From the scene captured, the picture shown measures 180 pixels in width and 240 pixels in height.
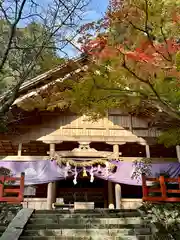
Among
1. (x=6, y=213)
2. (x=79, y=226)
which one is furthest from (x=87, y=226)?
(x=6, y=213)

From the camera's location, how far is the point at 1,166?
40.7 ft

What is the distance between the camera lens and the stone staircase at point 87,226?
7.44m

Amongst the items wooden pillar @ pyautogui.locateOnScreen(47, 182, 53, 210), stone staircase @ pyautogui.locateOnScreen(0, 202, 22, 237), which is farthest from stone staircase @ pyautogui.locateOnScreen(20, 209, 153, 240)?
wooden pillar @ pyautogui.locateOnScreen(47, 182, 53, 210)

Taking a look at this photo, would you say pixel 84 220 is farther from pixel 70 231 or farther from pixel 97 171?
pixel 97 171

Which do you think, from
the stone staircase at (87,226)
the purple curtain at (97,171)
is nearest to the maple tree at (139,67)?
the stone staircase at (87,226)

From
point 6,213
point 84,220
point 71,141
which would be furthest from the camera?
point 71,141

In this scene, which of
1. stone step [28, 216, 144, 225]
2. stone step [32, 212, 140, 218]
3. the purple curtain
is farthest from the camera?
the purple curtain

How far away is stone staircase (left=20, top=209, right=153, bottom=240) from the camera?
7438 millimetres

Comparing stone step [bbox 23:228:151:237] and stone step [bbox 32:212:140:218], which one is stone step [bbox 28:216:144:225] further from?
stone step [bbox 23:228:151:237]

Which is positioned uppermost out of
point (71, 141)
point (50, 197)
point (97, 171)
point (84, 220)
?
point (71, 141)

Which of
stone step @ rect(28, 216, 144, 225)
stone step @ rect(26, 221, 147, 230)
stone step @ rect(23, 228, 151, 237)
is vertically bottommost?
stone step @ rect(23, 228, 151, 237)

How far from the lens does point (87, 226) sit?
8.03m

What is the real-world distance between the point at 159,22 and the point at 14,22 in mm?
3685

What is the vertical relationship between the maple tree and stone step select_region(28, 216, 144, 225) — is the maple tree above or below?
above
